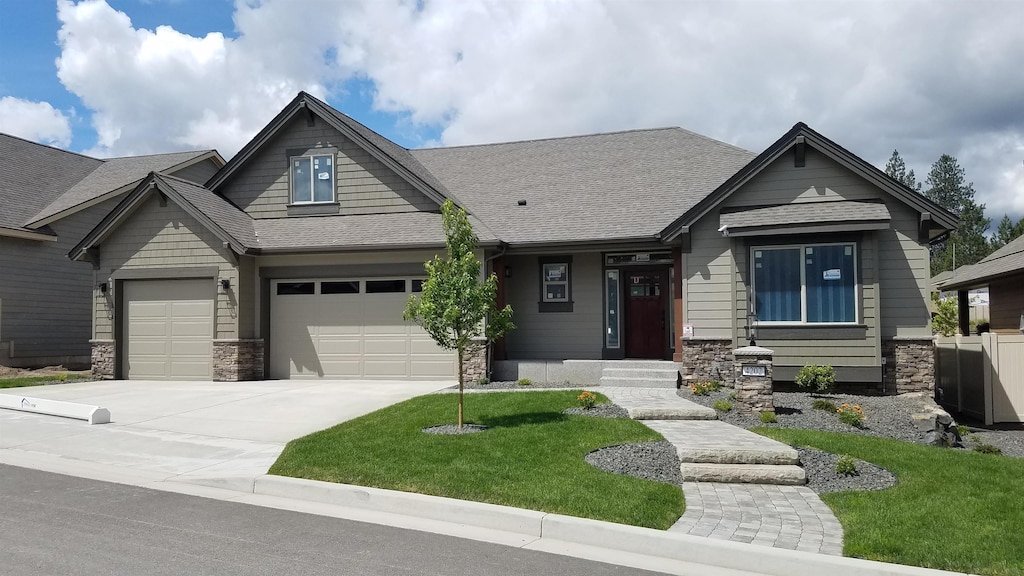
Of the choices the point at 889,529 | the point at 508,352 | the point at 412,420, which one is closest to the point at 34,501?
the point at 412,420

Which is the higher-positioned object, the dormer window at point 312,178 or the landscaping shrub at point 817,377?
the dormer window at point 312,178

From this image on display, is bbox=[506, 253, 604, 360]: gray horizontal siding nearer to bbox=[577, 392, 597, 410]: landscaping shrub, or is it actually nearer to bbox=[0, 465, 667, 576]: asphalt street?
bbox=[577, 392, 597, 410]: landscaping shrub

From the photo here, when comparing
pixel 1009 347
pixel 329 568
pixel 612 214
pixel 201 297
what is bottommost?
pixel 329 568

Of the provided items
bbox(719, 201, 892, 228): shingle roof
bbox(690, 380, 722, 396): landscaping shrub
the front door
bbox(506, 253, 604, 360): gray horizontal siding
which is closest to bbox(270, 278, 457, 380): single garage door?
bbox(506, 253, 604, 360): gray horizontal siding

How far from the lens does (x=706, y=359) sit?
14.9 m

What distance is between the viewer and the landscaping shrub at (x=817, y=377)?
43.8 feet

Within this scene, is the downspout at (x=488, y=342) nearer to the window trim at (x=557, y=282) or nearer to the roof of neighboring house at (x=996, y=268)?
the window trim at (x=557, y=282)

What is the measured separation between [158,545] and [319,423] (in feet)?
17.8

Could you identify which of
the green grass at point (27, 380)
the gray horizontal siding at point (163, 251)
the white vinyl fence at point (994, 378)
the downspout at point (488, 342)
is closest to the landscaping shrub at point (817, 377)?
the white vinyl fence at point (994, 378)

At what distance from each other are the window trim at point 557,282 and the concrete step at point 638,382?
2.69 m

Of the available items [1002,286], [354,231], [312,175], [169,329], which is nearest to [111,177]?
[169,329]

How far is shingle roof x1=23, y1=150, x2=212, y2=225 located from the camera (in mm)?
22587

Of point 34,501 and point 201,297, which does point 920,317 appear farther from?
point 201,297

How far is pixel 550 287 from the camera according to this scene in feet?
58.2
